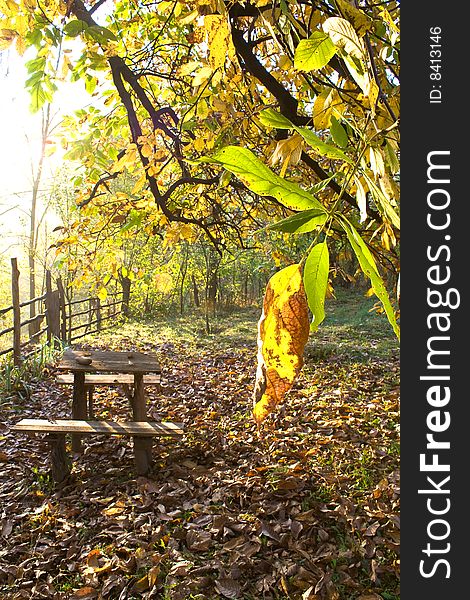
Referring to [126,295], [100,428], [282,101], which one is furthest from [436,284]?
[126,295]

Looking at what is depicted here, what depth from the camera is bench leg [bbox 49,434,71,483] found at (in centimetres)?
374

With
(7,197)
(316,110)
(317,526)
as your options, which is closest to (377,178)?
(316,110)

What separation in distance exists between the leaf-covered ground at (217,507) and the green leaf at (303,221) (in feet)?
8.76

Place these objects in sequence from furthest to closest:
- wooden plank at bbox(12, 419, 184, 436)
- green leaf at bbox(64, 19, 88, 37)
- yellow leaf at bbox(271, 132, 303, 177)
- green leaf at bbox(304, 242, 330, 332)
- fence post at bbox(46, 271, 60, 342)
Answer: fence post at bbox(46, 271, 60, 342), wooden plank at bbox(12, 419, 184, 436), green leaf at bbox(64, 19, 88, 37), yellow leaf at bbox(271, 132, 303, 177), green leaf at bbox(304, 242, 330, 332)

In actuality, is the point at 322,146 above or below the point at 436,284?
above

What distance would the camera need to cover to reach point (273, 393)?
364 millimetres

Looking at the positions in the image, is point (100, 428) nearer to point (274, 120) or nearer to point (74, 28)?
point (74, 28)

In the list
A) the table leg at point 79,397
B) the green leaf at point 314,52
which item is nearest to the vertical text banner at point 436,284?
the green leaf at point 314,52

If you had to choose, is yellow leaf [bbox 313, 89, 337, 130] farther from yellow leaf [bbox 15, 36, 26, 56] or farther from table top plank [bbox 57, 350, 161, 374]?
table top plank [bbox 57, 350, 161, 374]

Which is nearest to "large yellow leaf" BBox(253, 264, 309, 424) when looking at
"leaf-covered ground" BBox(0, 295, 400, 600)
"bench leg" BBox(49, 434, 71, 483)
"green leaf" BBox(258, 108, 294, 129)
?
"green leaf" BBox(258, 108, 294, 129)

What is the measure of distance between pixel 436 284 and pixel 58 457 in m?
3.76

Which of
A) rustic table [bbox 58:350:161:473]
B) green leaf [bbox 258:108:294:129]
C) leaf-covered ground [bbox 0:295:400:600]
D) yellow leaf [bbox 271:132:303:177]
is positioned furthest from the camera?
rustic table [bbox 58:350:161:473]

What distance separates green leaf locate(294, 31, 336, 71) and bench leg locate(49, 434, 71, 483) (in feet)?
12.3

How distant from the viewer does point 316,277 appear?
1.01 feet
